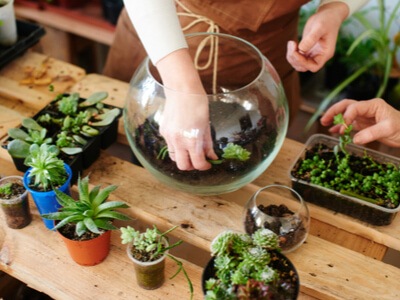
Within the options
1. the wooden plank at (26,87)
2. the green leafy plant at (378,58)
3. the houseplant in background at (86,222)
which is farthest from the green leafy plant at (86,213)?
the green leafy plant at (378,58)

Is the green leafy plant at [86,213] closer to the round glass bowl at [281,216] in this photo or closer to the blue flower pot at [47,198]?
the blue flower pot at [47,198]

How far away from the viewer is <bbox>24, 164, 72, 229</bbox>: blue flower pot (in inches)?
40.9

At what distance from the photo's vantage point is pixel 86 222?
0.97 metres

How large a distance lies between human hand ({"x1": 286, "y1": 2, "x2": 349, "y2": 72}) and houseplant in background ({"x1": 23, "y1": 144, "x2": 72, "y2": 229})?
544 millimetres

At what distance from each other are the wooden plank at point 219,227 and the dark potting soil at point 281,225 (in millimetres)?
36

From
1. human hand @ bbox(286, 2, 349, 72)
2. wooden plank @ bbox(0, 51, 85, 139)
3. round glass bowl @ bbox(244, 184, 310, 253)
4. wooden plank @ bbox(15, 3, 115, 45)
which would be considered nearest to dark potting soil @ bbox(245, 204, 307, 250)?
round glass bowl @ bbox(244, 184, 310, 253)

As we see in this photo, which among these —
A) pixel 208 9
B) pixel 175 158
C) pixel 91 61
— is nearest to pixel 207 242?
pixel 175 158

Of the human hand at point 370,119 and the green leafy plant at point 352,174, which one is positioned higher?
the human hand at point 370,119

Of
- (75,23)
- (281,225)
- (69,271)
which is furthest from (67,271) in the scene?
(75,23)

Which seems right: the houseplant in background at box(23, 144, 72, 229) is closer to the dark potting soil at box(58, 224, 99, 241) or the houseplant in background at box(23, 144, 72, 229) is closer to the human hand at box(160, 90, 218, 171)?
the dark potting soil at box(58, 224, 99, 241)

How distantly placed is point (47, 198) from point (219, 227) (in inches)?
13.3

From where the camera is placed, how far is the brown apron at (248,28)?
128 cm

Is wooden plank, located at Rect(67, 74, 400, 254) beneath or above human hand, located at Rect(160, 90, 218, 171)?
beneath

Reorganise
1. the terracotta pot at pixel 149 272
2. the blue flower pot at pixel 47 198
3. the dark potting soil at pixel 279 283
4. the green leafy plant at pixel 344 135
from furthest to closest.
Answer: the green leafy plant at pixel 344 135
the blue flower pot at pixel 47 198
the terracotta pot at pixel 149 272
the dark potting soil at pixel 279 283
